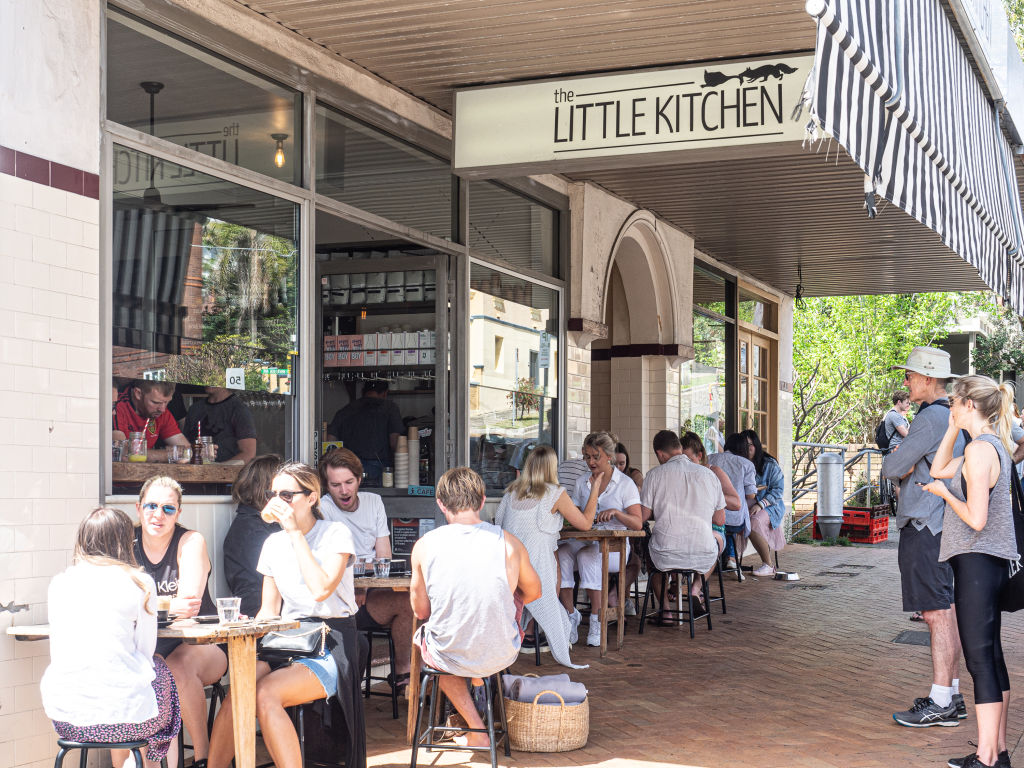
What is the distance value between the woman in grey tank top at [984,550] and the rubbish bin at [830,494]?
1237 centimetres

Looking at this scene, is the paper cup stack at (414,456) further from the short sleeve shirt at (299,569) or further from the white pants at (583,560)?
the short sleeve shirt at (299,569)

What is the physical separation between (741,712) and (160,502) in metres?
3.32

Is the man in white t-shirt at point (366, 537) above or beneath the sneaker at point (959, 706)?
above

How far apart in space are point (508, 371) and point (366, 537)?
2847mm

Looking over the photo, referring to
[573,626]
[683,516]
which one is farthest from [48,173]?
[683,516]

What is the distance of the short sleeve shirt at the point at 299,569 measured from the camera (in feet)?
15.5

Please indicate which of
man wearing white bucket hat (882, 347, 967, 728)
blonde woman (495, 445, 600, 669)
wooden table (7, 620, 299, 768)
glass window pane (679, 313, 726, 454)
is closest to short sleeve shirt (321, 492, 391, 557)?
blonde woman (495, 445, 600, 669)

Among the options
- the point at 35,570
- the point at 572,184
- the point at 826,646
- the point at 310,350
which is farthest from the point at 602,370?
the point at 35,570

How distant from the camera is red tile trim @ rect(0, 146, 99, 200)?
4.45 meters

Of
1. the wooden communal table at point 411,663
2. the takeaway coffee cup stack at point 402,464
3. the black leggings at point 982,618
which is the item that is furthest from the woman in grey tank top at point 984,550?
the takeaway coffee cup stack at point 402,464

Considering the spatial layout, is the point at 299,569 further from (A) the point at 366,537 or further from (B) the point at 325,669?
(A) the point at 366,537

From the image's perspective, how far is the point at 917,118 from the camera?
4.31 metres

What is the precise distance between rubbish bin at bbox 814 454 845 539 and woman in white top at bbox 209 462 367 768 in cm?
1335

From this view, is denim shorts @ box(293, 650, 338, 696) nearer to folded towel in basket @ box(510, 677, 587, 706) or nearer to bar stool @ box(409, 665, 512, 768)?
bar stool @ box(409, 665, 512, 768)
